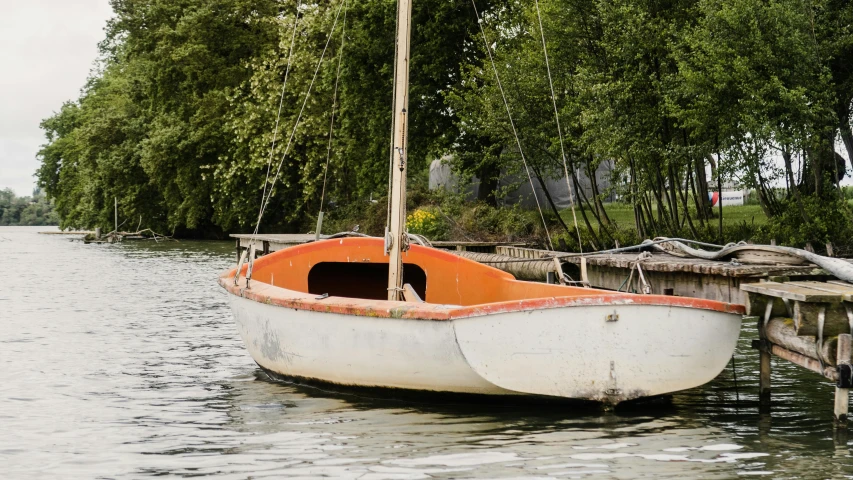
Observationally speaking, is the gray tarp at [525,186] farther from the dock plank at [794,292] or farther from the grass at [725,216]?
the dock plank at [794,292]

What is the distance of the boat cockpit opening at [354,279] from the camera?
46.2ft

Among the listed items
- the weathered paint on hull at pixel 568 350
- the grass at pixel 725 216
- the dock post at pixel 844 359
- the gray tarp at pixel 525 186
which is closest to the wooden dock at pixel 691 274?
the weathered paint on hull at pixel 568 350

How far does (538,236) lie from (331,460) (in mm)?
21414

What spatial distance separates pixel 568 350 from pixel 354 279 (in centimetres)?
536

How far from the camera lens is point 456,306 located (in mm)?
9758

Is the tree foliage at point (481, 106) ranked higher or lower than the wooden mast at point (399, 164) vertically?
higher

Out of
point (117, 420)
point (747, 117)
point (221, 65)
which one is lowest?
point (117, 420)

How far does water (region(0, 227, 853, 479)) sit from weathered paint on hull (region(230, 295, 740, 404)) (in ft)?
1.15

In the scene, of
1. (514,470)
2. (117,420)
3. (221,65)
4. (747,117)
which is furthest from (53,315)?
(221,65)

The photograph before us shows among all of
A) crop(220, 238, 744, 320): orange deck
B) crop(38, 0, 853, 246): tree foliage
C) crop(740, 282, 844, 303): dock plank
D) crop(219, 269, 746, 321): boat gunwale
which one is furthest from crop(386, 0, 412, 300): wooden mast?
crop(740, 282, 844, 303): dock plank

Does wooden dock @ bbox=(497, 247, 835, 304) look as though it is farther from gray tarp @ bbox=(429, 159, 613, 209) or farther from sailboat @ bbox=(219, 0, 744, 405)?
gray tarp @ bbox=(429, 159, 613, 209)

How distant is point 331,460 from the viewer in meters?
8.41

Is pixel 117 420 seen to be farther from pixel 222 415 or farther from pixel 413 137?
pixel 413 137

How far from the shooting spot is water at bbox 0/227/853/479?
8188 millimetres
